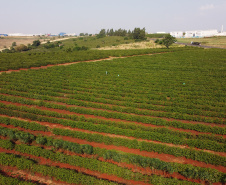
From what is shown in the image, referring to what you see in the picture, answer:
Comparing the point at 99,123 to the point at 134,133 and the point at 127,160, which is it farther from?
the point at 127,160

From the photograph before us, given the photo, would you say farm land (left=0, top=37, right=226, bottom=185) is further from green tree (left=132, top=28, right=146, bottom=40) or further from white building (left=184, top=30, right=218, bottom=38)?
white building (left=184, top=30, right=218, bottom=38)

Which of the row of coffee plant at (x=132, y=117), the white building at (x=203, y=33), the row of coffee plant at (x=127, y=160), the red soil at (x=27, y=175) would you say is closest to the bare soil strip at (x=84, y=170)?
the row of coffee plant at (x=127, y=160)

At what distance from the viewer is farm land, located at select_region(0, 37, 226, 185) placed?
9469 millimetres

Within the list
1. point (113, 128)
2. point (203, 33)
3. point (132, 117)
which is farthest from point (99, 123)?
point (203, 33)

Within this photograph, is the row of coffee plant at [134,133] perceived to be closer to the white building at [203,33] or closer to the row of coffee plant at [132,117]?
the row of coffee plant at [132,117]

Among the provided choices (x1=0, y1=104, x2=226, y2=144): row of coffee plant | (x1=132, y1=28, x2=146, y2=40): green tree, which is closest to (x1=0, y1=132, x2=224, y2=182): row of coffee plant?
(x1=0, y1=104, x2=226, y2=144): row of coffee plant

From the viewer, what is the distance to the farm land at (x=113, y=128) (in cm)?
947

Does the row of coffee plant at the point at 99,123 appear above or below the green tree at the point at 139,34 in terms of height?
below

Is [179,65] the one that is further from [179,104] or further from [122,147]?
[122,147]

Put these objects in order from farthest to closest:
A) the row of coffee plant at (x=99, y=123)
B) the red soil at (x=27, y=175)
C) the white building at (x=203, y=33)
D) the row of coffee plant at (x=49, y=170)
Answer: the white building at (x=203, y=33) < the row of coffee plant at (x=99, y=123) < the red soil at (x=27, y=175) < the row of coffee plant at (x=49, y=170)

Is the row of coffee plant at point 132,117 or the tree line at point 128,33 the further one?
the tree line at point 128,33

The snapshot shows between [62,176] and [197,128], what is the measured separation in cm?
1230

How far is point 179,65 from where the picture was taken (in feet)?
109

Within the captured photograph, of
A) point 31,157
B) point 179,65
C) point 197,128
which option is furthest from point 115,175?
point 179,65
